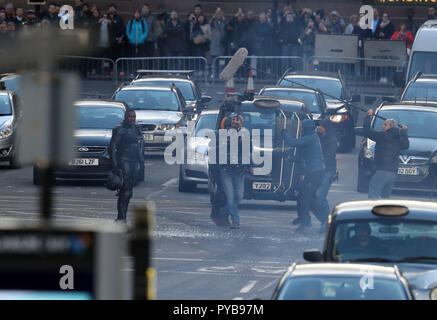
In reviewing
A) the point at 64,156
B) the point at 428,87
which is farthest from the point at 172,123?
the point at 64,156

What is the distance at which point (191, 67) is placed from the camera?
116 feet

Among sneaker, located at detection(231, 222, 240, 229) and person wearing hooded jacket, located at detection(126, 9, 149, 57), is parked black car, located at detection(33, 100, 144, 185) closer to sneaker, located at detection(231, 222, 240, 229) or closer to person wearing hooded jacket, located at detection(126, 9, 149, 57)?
sneaker, located at detection(231, 222, 240, 229)

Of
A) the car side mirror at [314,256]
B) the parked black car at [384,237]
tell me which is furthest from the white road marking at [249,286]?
the car side mirror at [314,256]

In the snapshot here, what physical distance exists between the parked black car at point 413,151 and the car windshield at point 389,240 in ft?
33.7

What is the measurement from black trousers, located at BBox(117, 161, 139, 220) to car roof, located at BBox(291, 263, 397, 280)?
8.84 m

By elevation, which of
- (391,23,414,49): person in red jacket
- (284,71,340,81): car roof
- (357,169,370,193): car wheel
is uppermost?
(391,23,414,49): person in red jacket

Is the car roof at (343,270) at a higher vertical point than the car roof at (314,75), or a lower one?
higher

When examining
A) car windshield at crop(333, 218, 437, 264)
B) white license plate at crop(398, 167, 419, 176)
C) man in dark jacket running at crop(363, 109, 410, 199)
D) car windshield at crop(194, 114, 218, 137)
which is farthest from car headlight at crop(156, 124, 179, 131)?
car windshield at crop(333, 218, 437, 264)

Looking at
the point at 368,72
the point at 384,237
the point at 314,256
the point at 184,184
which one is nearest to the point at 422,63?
the point at 368,72

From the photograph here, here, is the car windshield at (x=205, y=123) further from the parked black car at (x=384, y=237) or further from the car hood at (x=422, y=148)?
the parked black car at (x=384, y=237)

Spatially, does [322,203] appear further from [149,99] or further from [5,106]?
[149,99]

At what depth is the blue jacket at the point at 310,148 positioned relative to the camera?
18.2 meters

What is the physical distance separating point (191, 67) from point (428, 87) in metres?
9.91

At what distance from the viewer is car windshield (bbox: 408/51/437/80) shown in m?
30.0
